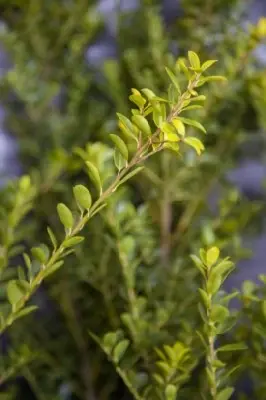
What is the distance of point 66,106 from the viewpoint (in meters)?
0.94

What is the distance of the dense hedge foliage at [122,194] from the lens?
0.64m

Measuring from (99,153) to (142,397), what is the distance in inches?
10.0

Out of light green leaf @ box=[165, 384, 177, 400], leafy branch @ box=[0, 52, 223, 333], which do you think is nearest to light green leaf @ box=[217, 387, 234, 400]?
light green leaf @ box=[165, 384, 177, 400]

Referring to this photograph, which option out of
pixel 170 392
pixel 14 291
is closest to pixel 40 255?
pixel 14 291

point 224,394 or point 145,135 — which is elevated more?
point 145,135

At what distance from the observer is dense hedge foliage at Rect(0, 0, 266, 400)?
2.10 feet

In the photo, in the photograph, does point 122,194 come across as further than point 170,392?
Yes

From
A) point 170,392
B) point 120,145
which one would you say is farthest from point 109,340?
point 120,145

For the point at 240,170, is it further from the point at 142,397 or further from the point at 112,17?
the point at 142,397

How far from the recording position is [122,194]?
0.67 m

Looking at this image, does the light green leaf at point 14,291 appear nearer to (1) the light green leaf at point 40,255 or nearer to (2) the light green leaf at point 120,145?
(1) the light green leaf at point 40,255

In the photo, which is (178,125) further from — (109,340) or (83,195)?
(109,340)

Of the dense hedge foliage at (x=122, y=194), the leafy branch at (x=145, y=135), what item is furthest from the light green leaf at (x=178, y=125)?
the dense hedge foliage at (x=122, y=194)

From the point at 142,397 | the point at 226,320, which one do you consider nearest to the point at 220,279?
the point at 226,320
